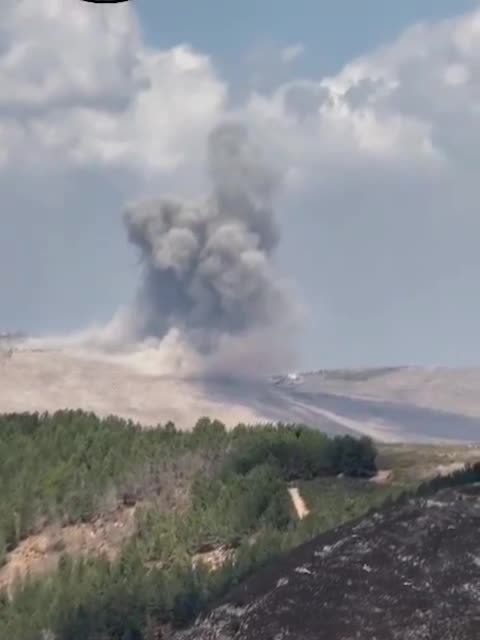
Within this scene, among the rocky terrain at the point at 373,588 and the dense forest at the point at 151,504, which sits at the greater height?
the dense forest at the point at 151,504

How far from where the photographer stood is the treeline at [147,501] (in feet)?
63.8

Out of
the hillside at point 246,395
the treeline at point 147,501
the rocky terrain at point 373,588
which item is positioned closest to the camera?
the rocky terrain at point 373,588

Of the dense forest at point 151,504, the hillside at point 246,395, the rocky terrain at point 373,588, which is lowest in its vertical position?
the rocky terrain at point 373,588

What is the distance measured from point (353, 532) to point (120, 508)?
23.2 metres

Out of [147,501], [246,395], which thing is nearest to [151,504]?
[147,501]

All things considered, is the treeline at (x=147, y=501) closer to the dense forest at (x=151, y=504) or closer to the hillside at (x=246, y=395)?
the dense forest at (x=151, y=504)

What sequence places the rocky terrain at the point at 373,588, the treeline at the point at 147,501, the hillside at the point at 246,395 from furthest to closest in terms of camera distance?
the hillside at the point at 246,395 → the treeline at the point at 147,501 → the rocky terrain at the point at 373,588

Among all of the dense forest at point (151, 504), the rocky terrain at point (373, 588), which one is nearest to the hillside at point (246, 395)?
the dense forest at point (151, 504)

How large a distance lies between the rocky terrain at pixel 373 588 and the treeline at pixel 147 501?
12.6 metres

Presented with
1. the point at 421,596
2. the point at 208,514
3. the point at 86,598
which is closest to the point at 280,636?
the point at 421,596

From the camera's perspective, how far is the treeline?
1945 cm

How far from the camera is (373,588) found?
5352mm

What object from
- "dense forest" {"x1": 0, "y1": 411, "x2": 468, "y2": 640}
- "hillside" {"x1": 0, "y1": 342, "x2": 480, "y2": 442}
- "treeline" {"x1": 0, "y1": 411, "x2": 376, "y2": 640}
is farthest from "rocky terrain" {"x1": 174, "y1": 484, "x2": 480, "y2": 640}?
"hillside" {"x1": 0, "y1": 342, "x2": 480, "y2": 442}

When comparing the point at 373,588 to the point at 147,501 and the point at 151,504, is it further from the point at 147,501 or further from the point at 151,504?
the point at 147,501
